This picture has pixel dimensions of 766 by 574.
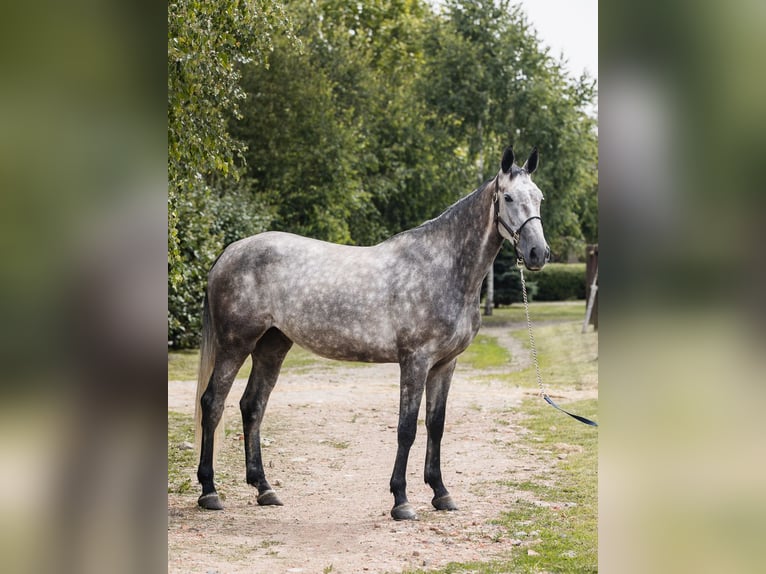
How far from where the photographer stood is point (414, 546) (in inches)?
193

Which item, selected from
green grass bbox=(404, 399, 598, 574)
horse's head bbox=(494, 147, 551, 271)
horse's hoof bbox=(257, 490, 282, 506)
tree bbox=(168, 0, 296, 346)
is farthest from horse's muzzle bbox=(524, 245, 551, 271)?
horse's hoof bbox=(257, 490, 282, 506)

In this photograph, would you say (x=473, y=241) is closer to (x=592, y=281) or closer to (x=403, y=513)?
(x=403, y=513)

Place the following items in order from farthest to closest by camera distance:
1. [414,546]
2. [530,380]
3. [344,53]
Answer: [344,53] → [530,380] → [414,546]

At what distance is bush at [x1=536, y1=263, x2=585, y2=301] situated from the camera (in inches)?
1081

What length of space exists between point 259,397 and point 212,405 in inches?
15.2

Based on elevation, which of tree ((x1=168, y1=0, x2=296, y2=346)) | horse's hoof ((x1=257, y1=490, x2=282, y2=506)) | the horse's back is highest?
tree ((x1=168, y1=0, x2=296, y2=346))
